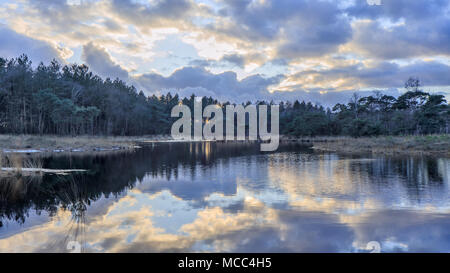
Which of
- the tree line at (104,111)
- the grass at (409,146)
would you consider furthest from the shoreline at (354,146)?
the tree line at (104,111)

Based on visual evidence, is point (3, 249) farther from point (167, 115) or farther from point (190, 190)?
point (167, 115)

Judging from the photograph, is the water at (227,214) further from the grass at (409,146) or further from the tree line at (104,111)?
the tree line at (104,111)

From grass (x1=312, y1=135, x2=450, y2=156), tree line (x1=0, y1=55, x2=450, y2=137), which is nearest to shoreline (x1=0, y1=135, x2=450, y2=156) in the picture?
grass (x1=312, y1=135, x2=450, y2=156)

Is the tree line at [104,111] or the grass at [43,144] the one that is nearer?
the grass at [43,144]

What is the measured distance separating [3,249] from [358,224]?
957 cm

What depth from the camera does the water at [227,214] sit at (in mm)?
7816

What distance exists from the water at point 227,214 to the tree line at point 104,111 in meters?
41.2

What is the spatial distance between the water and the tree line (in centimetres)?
4117

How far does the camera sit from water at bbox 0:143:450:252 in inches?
308

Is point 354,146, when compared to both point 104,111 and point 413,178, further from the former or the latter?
point 104,111

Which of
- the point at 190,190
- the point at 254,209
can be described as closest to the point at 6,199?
the point at 190,190

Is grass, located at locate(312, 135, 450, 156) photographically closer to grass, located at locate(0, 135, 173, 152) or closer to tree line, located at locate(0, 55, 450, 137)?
tree line, located at locate(0, 55, 450, 137)

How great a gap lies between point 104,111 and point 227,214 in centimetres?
7080

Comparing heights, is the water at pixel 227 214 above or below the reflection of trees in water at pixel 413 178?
below
